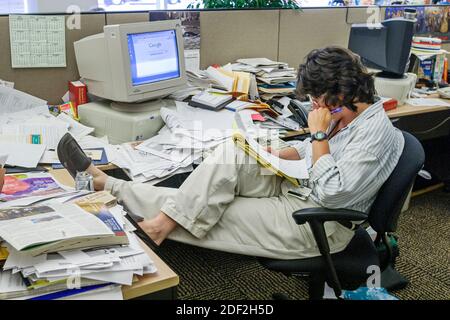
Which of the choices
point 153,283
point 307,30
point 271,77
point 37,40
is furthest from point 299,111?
point 153,283

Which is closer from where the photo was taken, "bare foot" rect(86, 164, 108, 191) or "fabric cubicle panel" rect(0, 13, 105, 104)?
"bare foot" rect(86, 164, 108, 191)

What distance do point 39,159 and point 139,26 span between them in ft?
2.17

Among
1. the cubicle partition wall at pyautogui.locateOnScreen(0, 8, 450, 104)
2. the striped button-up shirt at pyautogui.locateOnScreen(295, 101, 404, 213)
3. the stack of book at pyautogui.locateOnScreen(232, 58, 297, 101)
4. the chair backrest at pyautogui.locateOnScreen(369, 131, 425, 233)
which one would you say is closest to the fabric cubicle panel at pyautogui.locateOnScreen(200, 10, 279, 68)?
the cubicle partition wall at pyautogui.locateOnScreen(0, 8, 450, 104)

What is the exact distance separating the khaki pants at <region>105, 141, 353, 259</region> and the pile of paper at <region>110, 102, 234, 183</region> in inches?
5.3

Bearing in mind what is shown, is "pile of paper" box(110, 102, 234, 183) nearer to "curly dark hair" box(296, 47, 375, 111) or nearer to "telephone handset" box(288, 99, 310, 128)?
"telephone handset" box(288, 99, 310, 128)

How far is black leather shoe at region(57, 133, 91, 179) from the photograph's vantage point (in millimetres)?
1567

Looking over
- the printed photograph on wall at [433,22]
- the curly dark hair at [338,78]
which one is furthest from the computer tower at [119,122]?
the printed photograph on wall at [433,22]

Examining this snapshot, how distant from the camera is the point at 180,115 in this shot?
198cm

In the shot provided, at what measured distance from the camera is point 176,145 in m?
1.80

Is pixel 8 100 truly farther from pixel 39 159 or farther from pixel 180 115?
pixel 180 115

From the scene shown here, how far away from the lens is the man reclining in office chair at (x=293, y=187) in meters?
1.41

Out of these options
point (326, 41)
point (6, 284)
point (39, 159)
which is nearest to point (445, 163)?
point (326, 41)

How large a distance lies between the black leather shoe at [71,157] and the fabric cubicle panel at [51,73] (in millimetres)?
595

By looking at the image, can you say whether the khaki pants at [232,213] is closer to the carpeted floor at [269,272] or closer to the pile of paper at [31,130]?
the pile of paper at [31,130]
